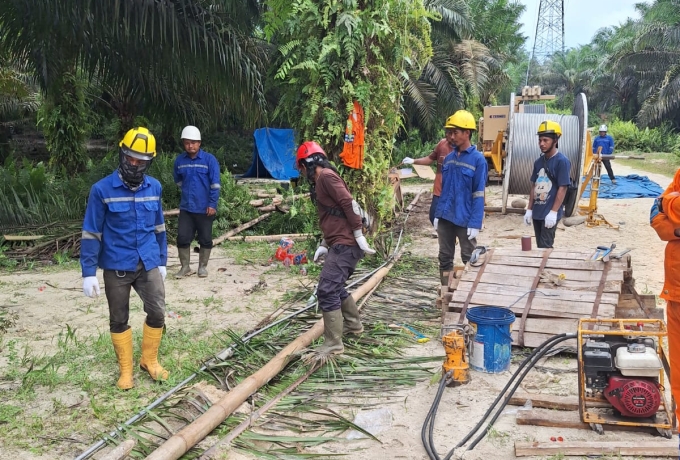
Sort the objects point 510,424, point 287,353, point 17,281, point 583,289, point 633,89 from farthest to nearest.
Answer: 1. point 633,89
2. point 17,281
3. point 583,289
4. point 287,353
5. point 510,424

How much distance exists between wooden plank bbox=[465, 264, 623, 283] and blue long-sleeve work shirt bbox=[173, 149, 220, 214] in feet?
12.0

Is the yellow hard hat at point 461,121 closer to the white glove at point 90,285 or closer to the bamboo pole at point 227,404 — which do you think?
the bamboo pole at point 227,404

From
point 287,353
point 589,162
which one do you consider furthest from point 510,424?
point 589,162

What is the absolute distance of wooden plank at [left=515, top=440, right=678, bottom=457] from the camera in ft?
11.6

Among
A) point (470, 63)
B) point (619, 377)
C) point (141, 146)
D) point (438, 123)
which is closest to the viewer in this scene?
point (619, 377)

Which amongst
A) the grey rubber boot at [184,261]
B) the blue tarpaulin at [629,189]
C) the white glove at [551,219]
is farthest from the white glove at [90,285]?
the blue tarpaulin at [629,189]

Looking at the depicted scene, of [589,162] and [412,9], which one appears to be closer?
[412,9]

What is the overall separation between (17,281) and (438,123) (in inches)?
846

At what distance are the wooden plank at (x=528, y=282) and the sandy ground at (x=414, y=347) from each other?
797 mm

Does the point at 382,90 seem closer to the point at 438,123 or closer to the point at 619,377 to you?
the point at 619,377

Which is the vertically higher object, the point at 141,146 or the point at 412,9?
the point at 412,9

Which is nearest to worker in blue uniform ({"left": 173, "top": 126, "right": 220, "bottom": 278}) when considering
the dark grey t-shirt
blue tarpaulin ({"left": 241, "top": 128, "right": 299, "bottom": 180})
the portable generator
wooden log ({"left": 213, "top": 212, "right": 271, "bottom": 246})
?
wooden log ({"left": 213, "top": 212, "right": 271, "bottom": 246})

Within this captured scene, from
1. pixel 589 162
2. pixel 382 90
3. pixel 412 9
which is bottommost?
pixel 589 162

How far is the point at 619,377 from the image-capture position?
3779 millimetres
